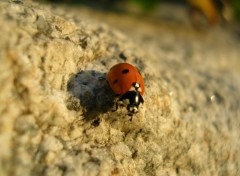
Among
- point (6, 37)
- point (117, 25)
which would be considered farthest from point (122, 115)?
point (117, 25)

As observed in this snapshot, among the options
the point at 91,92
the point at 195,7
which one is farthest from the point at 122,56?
the point at 195,7

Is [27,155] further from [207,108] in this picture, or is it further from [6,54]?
[207,108]

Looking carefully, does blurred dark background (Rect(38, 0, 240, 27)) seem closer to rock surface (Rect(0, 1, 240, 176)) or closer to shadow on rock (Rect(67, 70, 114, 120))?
rock surface (Rect(0, 1, 240, 176))

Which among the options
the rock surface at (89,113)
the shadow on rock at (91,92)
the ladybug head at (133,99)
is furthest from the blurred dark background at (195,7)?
the ladybug head at (133,99)

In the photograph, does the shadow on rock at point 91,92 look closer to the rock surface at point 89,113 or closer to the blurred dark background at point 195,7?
the rock surface at point 89,113

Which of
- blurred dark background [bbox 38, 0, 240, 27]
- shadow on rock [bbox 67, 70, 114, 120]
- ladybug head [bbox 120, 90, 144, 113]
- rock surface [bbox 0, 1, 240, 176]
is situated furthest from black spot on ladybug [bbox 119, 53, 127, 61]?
blurred dark background [bbox 38, 0, 240, 27]

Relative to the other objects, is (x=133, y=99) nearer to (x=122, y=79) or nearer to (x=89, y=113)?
(x=122, y=79)
